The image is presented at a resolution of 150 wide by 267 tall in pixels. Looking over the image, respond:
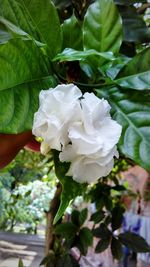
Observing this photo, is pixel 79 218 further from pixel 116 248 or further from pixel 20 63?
pixel 20 63

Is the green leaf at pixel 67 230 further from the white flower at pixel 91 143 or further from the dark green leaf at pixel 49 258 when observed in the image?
the white flower at pixel 91 143

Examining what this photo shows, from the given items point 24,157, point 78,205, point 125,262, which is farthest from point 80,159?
point 78,205

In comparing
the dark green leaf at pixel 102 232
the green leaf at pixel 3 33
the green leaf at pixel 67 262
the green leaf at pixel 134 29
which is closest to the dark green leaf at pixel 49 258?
the green leaf at pixel 67 262

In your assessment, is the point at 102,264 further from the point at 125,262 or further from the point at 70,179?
the point at 70,179

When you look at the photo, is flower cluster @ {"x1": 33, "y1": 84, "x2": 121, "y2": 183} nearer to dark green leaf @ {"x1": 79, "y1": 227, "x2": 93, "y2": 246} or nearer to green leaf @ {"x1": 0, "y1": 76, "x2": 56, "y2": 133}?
green leaf @ {"x1": 0, "y1": 76, "x2": 56, "y2": 133}

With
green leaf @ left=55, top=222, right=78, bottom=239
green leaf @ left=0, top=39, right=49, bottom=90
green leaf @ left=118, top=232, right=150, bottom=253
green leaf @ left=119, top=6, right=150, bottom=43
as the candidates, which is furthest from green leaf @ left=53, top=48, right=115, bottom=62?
green leaf @ left=118, top=232, right=150, bottom=253
